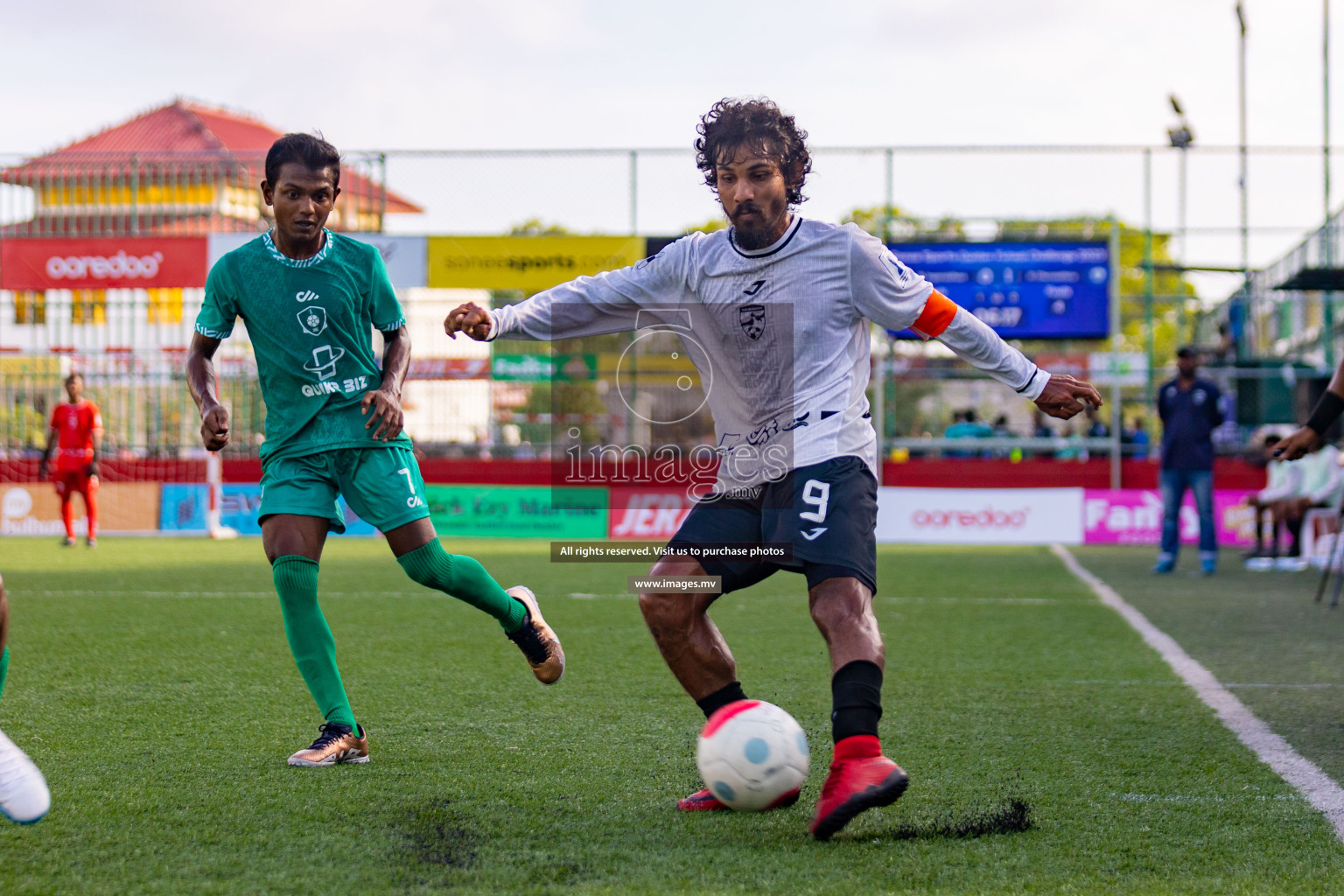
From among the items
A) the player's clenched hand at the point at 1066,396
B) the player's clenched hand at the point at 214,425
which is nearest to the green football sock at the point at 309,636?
the player's clenched hand at the point at 214,425

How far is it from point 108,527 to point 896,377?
11.5 meters

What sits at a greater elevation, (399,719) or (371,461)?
(371,461)

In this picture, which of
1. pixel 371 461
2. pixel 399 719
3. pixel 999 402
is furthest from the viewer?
pixel 999 402

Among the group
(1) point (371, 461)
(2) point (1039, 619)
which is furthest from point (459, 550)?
(1) point (371, 461)

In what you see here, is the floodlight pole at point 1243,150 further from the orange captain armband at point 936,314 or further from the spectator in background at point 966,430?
the orange captain armband at point 936,314

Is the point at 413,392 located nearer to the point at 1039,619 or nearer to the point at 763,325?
the point at 1039,619

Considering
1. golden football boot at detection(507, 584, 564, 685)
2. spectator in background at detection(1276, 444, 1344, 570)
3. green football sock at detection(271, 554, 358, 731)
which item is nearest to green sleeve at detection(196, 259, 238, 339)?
green football sock at detection(271, 554, 358, 731)

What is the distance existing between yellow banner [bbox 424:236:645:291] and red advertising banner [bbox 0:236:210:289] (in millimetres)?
3579

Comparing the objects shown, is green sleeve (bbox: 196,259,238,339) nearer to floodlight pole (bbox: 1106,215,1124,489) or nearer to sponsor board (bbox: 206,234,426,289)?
sponsor board (bbox: 206,234,426,289)

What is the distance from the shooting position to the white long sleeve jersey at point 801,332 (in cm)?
360

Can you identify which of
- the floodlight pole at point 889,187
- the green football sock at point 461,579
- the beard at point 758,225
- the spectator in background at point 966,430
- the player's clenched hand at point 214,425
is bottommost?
the green football sock at point 461,579

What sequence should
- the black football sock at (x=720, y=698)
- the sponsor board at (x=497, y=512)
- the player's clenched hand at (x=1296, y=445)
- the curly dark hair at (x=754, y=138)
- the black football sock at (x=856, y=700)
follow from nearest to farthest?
1. the black football sock at (x=856, y=700)
2. the curly dark hair at (x=754, y=138)
3. the black football sock at (x=720, y=698)
4. the player's clenched hand at (x=1296, y=445)
5. the sponsor board at (x=497, y=512)

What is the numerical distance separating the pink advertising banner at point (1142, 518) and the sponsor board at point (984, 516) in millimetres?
238

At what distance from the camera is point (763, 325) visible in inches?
144
